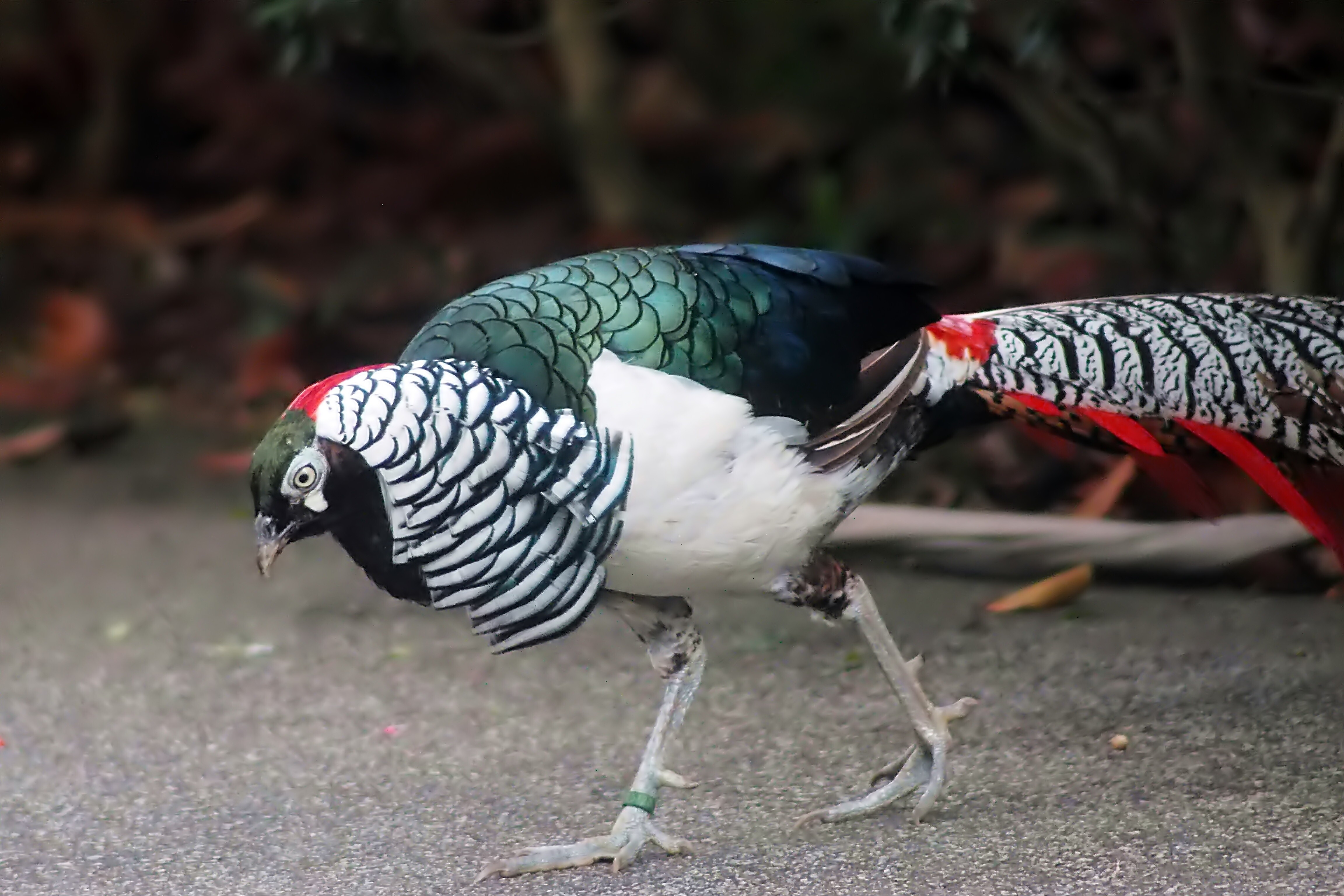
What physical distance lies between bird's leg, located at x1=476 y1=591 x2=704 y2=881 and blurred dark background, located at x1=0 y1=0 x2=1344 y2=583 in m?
1.88

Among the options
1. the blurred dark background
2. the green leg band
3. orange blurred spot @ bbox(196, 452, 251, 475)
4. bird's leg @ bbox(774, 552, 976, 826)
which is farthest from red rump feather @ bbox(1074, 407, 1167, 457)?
orange blurred spot @ bbox(196, 452, 251, 475)

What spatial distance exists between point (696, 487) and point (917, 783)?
0.75m

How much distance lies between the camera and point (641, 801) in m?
Result: 2.90

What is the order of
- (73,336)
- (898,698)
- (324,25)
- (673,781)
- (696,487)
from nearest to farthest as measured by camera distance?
1. (696,487)
2. (673,781)
3. (898,698)
4. (324,25)
5. (73,336)

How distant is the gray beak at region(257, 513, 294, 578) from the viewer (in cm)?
268

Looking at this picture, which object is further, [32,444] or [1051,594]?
[32,444]

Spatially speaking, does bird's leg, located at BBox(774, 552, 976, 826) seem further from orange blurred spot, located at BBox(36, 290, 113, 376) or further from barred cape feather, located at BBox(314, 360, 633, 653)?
orange blurred spot, located at BBox(36, 290, 113, 376)

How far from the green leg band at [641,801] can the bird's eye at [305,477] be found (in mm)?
724

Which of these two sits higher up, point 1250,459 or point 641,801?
point 1250,459

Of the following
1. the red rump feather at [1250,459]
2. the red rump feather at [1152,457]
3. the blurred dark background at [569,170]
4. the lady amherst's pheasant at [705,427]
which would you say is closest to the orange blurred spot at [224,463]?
the blurred dark background at [569,170]

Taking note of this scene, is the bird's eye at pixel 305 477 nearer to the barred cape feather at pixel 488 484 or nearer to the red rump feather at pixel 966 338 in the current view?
the barred cape feather at pixel 488 484

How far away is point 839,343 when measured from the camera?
9.78 feet

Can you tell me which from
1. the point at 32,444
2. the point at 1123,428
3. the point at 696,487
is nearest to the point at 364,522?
the point at 696,487

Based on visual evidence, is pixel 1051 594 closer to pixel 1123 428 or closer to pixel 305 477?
pixel 1123 428
